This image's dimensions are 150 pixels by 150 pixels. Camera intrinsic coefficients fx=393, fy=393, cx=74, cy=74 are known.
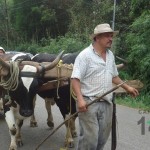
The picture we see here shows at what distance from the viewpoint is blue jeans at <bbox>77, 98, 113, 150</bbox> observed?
4574 millimetres

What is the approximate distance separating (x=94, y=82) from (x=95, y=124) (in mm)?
490

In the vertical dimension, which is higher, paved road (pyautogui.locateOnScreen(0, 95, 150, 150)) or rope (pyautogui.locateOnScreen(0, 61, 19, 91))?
rope (pyautogui.locateOnScreen(0, 61, 19, 91))

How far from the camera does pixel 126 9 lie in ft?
57.3

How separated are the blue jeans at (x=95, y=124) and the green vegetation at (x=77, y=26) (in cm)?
631

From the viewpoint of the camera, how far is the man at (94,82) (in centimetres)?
454

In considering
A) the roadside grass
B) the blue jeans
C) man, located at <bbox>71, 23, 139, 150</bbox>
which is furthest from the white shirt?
the roadside grass

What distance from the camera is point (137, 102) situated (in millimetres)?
10992

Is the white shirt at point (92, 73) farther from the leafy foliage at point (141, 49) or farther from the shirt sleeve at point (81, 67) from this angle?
the leafy foliage at point (141, 49)

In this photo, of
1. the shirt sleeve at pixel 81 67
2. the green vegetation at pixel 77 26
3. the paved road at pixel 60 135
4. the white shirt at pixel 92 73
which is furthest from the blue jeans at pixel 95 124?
the green vegetation at pixel 77 26

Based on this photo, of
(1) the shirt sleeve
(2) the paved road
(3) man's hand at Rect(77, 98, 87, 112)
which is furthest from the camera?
(2) the paved road

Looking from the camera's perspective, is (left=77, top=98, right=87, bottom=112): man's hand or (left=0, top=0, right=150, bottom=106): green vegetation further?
(left=0, top=0, right=150, bottom=106): green vegetation

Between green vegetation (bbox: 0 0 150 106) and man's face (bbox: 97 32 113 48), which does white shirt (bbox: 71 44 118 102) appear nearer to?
man's face (bbox: 97 32 113 48)

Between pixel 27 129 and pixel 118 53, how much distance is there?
8435 millimetres

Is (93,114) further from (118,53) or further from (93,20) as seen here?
(93,20)
